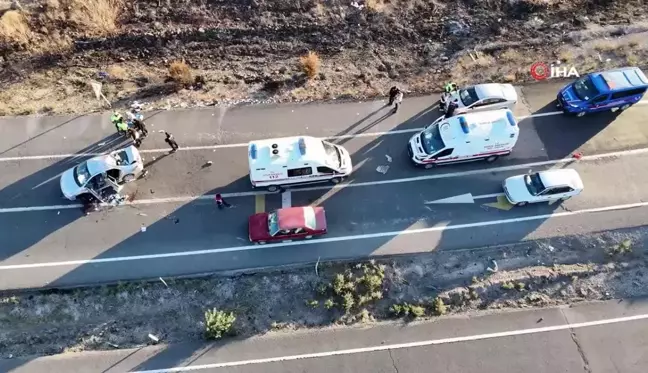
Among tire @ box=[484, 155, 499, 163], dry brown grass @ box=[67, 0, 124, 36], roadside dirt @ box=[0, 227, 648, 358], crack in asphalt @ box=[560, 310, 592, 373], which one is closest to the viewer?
crack in asphalt @ box=[560, 310, 592, 373]

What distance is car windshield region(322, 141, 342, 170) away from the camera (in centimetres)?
2266

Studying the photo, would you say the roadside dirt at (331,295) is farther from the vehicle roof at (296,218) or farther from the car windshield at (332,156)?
the car windshield at (332,156)

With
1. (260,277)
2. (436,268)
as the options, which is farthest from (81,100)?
(436,268)

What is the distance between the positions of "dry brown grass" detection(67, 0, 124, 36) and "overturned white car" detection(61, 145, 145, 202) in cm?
868

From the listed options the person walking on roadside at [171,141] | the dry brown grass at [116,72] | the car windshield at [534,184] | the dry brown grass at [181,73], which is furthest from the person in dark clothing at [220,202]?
the car windshield at [534,184]

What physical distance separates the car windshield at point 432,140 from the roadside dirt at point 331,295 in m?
4.25

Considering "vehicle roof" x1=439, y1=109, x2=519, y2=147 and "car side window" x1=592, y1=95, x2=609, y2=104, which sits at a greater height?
"car side window" x1=592, y1=95, x2=609, y2=104

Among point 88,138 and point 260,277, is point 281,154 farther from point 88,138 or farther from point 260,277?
point 88,138

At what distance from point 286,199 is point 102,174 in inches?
287

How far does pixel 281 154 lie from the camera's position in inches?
872

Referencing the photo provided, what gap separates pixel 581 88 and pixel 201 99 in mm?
16955

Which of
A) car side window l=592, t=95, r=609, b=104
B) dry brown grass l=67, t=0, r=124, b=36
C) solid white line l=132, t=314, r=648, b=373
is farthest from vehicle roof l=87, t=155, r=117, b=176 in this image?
car side window l=592, t=95, r=609, b=104

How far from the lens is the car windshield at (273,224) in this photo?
21.4 m

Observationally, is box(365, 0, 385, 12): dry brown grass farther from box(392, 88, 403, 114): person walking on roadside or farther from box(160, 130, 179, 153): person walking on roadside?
box(160, 130, 179, 153): person walking on roadside
